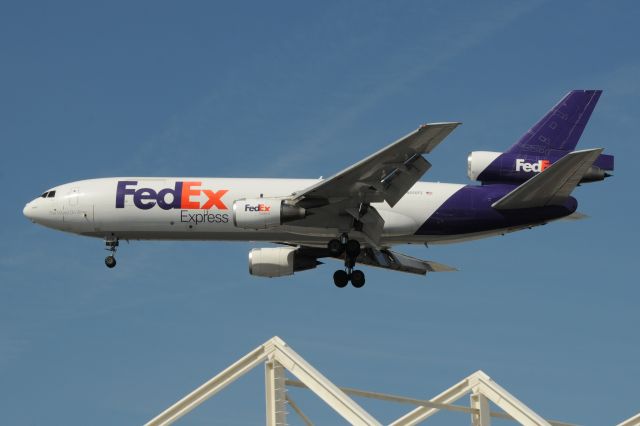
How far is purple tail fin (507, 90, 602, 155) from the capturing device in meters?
49.9

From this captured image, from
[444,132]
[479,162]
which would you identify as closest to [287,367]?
[444,132]

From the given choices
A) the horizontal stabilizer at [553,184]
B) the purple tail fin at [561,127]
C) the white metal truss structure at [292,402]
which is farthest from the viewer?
the purple tail fin at [561,127]

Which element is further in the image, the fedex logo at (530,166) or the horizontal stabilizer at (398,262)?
the horizontal stabilizer at (398,262)

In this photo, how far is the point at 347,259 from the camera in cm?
4834

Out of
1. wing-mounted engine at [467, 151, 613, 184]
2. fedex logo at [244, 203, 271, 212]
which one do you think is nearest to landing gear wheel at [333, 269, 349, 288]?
fedex logo at [244, 203, 271, 212]

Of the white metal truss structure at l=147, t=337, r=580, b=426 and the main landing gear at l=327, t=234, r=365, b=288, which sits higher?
the main landing gear at l=327, t=234, r=365, b=288

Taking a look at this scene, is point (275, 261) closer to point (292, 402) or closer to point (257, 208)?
point (257, 208)

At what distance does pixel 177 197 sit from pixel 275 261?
5.76m

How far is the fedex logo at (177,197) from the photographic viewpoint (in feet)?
160

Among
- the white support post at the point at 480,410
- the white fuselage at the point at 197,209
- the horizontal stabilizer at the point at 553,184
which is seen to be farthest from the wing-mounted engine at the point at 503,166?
the white support post at the point at 480,410

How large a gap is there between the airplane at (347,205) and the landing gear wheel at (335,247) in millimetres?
40

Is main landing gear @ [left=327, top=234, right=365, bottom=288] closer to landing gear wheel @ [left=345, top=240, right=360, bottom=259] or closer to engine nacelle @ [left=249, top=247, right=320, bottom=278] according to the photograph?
landing gear wheel @ [left=345, top=240, right=360, bottom=259]

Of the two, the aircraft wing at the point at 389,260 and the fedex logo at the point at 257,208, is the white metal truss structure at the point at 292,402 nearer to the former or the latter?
the fedex logo at the point at 257,208

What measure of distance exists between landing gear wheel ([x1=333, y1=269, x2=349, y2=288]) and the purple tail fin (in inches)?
337
